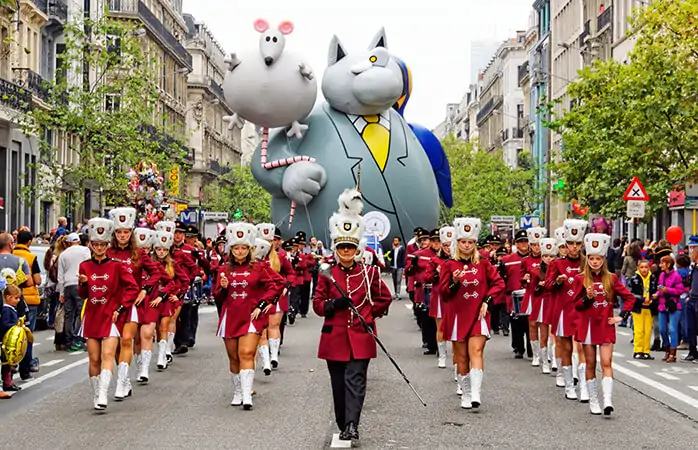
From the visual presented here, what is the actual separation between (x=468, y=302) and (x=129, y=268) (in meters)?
3.28

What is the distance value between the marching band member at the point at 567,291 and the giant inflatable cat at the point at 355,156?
20410 mm

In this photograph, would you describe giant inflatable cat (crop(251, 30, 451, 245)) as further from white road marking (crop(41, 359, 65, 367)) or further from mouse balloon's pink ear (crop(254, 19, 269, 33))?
white road marking (crop(41, 359, 65, 367))

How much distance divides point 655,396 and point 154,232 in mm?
5791

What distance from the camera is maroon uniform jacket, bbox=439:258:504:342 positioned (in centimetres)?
1295

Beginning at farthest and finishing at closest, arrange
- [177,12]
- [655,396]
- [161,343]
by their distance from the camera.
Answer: [177,12], [161,343], [655,396]

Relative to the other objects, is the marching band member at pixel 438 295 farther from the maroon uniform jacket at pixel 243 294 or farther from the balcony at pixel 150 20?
the balcony at pixel 150 20

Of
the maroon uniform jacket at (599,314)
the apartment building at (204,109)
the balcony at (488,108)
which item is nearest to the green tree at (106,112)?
the maroon uniform jacket at (599,314)

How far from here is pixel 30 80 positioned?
43.4m

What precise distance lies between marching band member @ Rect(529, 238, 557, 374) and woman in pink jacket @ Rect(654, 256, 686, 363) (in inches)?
122

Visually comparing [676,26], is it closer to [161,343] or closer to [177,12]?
[161,343]

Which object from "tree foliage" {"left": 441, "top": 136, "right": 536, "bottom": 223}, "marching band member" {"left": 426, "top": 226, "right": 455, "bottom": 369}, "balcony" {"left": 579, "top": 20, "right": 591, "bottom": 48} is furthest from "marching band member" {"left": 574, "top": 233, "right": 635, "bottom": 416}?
"tree foliage" {"left": 441, "top": 136, "right": 536, "bottom": 223}

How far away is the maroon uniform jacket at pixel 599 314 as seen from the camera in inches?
499

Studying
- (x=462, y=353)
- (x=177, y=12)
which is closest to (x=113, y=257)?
(x=462, y=353)

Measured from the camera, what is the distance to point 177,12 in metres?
93.1
